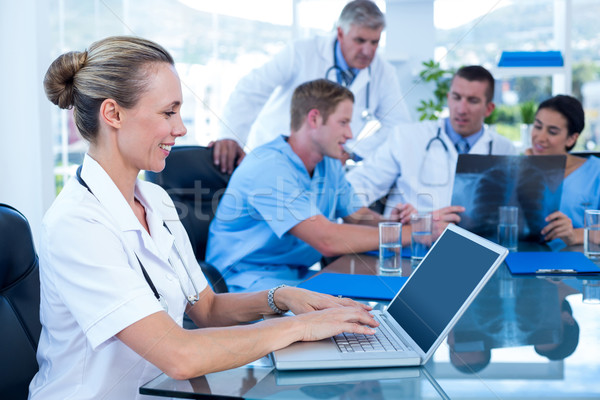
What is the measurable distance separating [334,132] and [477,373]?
1289mm

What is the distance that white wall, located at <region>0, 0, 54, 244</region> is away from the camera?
2691 millimetres

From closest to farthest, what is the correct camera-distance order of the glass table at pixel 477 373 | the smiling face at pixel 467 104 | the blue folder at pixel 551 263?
the glass table at pixel 477 373 < the blue folder at pixel 551 263 < the smiling face at pixel 467 104

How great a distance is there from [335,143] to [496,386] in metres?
1.33

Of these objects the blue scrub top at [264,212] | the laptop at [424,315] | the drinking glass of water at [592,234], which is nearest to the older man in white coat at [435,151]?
the blue scrub top at [264,212]

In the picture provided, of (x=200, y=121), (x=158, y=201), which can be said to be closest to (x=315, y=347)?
(x=158, y=201)

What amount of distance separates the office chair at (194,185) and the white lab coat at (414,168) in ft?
2.43

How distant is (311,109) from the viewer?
6.70 ft

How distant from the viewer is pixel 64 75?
101 centimetres

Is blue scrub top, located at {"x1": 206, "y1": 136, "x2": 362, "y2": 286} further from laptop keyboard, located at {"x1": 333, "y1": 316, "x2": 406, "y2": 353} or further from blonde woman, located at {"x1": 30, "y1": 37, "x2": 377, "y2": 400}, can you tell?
laptop keyboard, located at {"x1": 333, "y1": 316, "x2": 406, "y2": 353}

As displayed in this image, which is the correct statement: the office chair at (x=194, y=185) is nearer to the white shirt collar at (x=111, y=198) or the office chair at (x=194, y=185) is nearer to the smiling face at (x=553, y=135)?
the white shirt collar at (x=111, y=198)

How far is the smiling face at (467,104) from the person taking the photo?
8.22 ft

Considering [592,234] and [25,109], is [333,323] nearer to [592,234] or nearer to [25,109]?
[592,234]

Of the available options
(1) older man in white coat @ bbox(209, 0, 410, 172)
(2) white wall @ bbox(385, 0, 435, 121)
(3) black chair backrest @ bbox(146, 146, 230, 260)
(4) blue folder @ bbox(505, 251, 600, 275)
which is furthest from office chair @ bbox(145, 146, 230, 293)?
(2) white wall @ bbox(385, 0, 435, 121)

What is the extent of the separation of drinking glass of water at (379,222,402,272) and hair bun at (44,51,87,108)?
83 centimetres
